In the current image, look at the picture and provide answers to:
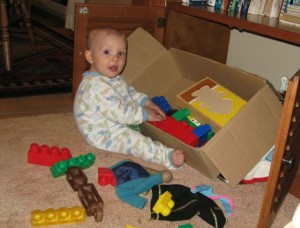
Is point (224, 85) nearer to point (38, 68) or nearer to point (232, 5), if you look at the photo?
point (232, 5)

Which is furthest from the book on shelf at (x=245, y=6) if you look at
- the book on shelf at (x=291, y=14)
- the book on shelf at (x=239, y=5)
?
the book on shelf at (x=291, y=14)

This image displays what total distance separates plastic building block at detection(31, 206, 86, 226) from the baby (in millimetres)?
362

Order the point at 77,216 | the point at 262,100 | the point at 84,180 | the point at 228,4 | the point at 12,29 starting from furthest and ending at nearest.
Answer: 1. the point at 12,29
2. the point at 228,4
3. the point at 262,100
4. the point at 84,180
5. the point at 77,216

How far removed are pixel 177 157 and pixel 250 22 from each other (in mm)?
542

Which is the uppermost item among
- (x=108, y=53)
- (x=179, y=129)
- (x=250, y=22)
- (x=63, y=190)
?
(x=250, y=22)

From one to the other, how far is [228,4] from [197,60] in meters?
0.32

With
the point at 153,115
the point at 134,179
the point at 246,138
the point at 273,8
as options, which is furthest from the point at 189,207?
the point at 273,8

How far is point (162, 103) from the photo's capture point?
5.07 feet

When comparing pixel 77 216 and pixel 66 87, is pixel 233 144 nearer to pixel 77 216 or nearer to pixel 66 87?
pixel 77 216

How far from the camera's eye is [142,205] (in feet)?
3.43

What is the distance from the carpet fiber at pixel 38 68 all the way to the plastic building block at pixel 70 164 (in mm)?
749

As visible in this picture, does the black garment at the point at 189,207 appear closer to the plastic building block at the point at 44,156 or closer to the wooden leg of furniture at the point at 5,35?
the plastic building block at the point at 44,156

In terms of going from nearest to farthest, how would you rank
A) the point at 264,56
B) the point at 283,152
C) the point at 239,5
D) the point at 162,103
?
the point at 283,152
the point at 162,103
the point at 239,5
the point at 264,56

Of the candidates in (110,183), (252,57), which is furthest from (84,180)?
(252,57)
